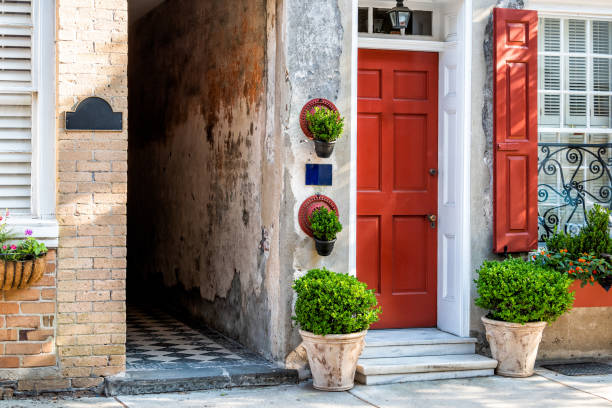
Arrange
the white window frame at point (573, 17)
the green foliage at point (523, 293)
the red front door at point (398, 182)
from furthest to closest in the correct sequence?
1. the white window frame at point (573, 17)
2. the red front door at point (398, 182)
3. the green foliage at point (523, 293)

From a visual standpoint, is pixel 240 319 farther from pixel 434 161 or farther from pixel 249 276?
pixel 434 161

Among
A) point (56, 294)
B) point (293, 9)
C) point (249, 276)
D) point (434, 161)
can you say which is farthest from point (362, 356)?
point (293, 9)

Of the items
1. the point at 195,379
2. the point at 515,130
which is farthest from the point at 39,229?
the point at 515,130

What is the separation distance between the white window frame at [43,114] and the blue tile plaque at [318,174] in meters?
1.99

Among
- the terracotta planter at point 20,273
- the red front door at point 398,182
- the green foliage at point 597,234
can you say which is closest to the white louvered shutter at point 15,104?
the terracotta planter at point 20,273

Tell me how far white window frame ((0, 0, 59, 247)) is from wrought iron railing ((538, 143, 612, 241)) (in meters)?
4.37

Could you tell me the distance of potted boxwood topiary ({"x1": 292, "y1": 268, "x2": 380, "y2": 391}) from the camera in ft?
19.4

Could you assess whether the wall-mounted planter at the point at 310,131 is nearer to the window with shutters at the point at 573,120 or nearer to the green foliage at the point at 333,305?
the green foliage at the point at 333,305

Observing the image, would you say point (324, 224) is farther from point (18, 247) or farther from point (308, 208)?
point (18, 247)

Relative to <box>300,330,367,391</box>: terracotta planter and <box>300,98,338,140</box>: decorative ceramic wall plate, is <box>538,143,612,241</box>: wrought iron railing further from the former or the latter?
<box>300,330,367,391</box>: terracotta planter

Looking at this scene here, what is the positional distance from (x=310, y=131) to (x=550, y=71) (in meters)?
2.63

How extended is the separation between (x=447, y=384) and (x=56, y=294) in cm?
315

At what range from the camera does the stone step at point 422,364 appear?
635 cm

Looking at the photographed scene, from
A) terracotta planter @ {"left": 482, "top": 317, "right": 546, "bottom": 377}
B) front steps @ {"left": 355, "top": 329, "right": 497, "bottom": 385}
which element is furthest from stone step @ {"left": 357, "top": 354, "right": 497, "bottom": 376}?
terracotta planter @ {"left": 482, "top": 317, "right": 546, "bottom": 377}
